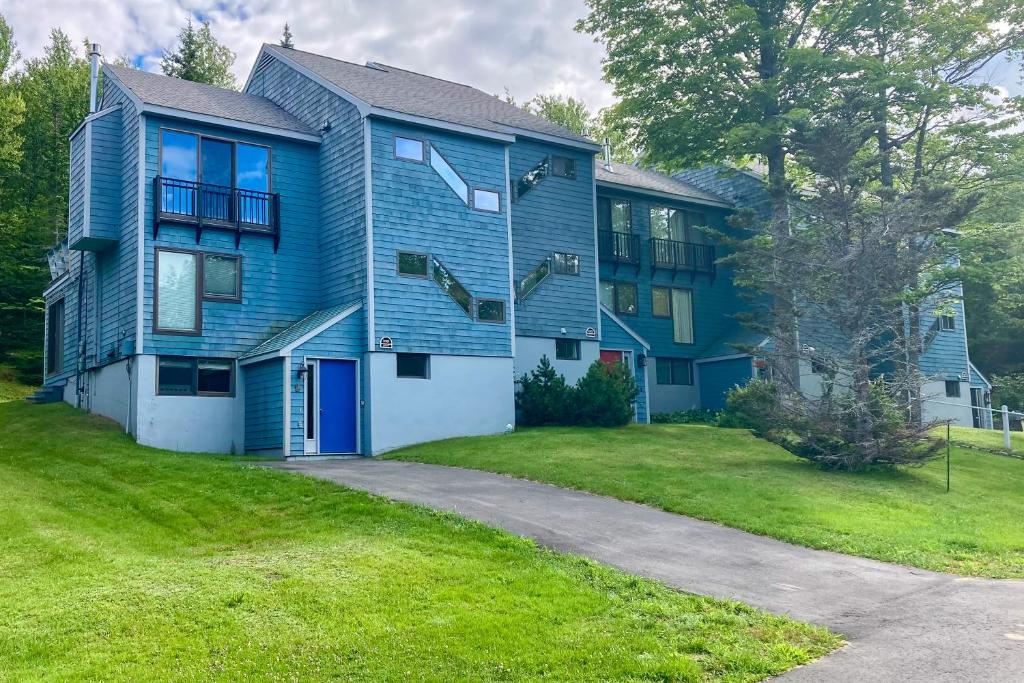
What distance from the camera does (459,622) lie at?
7.89 m

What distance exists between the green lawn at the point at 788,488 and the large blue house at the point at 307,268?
2001 millimetres

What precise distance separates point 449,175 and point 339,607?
53.0 feet

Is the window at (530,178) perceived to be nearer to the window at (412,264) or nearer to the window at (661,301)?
the window at (412,264)

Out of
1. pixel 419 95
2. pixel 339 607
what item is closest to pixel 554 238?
pixel 419 95

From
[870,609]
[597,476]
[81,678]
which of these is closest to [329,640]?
[81,678]

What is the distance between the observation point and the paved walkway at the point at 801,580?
7.32 metres

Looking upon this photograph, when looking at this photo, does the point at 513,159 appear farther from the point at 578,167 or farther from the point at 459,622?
the point at 459,622

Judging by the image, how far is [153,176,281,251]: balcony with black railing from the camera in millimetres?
20656

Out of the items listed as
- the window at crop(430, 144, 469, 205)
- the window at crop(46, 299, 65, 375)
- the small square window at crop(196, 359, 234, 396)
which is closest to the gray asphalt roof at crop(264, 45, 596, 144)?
the window at crop(430, 144, 469, 205)

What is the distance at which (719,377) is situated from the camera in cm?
3186

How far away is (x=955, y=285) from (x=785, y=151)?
7.41 metres

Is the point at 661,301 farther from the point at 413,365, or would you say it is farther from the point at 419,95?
the point at 413,365

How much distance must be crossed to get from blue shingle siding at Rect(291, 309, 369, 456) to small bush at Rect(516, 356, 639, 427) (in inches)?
195

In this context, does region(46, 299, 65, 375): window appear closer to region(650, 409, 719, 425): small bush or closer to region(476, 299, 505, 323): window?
region(476, 299, 505, 323): window
